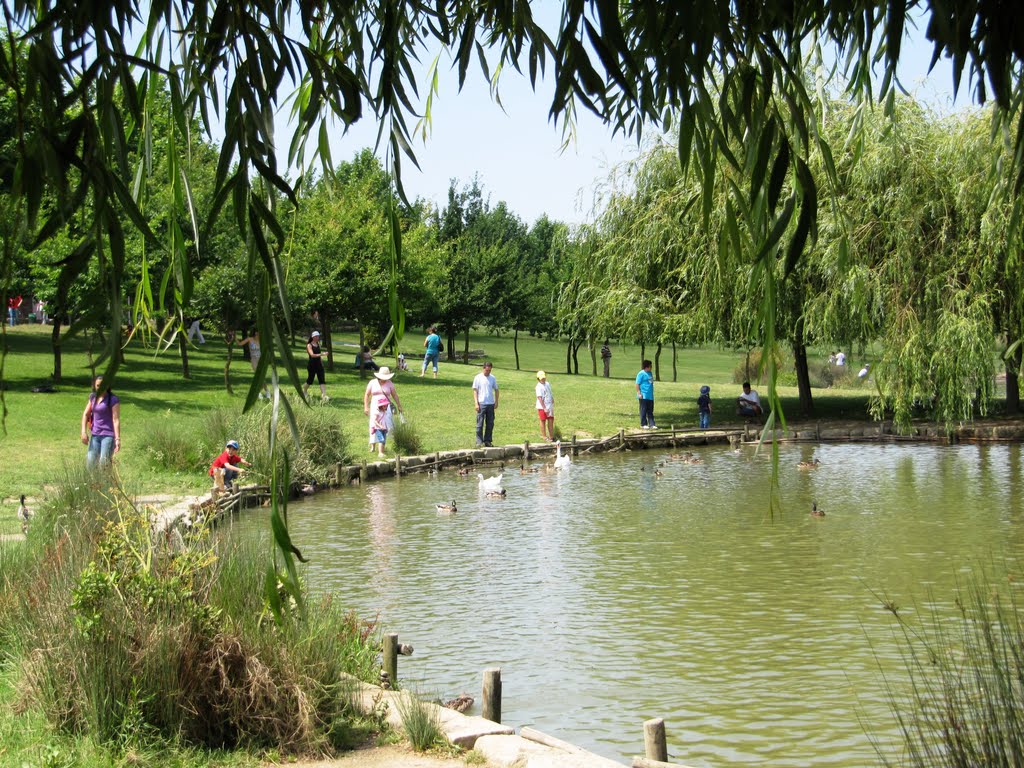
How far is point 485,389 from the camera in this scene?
23422mm

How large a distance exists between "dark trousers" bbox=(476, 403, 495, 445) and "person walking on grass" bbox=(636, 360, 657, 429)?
4.92m

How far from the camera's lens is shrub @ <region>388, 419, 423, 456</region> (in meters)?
22.5

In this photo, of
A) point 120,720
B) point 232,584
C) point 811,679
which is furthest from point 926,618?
point 120,720

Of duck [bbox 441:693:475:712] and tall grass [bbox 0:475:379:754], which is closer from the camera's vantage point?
tall grass [bbox 0:475:379:754]

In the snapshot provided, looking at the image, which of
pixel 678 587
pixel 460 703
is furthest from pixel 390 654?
pixel 678 587

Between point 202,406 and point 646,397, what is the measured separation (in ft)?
34.8

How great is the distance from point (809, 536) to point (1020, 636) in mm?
9676

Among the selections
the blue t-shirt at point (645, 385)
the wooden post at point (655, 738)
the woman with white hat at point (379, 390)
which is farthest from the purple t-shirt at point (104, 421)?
the blue t-shirt at point (645, 385)

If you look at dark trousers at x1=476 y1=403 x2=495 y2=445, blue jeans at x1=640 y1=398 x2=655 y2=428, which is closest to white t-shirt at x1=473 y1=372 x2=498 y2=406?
dark trousers at x1=476 y1=403 x2=495 y2=445

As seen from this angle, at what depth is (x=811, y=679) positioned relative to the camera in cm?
845

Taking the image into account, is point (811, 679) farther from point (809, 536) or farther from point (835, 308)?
point (835, 308)

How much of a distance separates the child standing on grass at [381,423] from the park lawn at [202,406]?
426 millimetres

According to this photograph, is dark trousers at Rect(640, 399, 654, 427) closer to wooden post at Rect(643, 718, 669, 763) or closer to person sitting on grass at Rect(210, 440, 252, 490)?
person sitting on grass at Rect(210, 440, 252, 490)

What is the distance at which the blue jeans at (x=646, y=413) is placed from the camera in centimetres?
2799
